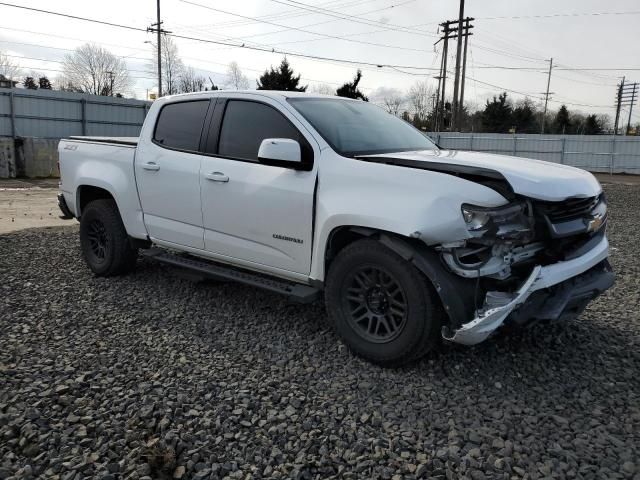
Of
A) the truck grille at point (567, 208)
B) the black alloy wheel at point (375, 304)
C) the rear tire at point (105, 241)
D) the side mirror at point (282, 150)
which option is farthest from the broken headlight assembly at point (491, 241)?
the rear tire at point (105, 241)

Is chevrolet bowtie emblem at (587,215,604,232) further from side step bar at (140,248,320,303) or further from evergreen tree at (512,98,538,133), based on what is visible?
evergreen tree at (512,98,538,133)

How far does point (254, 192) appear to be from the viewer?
13.4ft

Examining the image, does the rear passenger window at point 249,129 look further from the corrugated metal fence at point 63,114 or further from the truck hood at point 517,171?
the corrugated metal fence at point 63,114

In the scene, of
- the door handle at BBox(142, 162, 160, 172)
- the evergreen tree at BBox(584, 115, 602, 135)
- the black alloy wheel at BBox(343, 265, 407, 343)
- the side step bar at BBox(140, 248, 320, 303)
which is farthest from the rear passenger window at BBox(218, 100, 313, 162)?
the evergreen tree at BBox(584, 115, 602, 135)

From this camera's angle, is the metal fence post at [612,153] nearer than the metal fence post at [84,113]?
No

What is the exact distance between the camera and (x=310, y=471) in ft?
8.43

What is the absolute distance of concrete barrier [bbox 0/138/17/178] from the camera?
1808cm

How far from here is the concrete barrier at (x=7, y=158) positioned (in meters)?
18.1

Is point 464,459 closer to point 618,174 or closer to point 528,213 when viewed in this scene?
point 528,213

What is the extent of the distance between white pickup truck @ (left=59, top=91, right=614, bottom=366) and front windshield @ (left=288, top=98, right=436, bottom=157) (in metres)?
0.02

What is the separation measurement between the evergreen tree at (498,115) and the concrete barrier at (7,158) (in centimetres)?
4481

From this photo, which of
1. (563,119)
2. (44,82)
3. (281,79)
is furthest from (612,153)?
(44,82)

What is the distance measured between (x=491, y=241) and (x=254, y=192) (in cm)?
181

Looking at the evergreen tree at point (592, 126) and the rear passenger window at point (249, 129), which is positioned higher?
the evergreen tree at point (592, 126)
